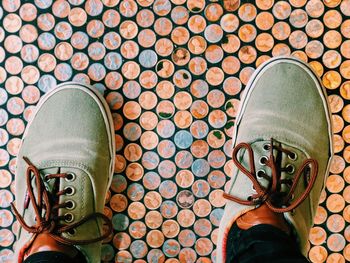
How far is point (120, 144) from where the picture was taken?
33.9 inches

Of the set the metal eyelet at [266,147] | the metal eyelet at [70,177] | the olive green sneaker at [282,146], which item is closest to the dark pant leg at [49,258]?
the metal eyelet at [70,177]

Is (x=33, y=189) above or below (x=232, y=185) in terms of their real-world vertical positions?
below

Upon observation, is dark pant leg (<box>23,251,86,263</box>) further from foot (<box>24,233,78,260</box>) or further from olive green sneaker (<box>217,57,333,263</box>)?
olive green sneaker (<box>217,57,333,263</box>)

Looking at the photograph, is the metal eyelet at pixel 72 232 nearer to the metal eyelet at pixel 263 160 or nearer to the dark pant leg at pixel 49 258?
the dark pant leg at pixel 49 258

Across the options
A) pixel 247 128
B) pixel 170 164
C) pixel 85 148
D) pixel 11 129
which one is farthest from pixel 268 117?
pixel 11 129

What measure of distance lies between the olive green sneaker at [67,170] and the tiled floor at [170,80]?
38mm

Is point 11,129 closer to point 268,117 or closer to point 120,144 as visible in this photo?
point 120,144

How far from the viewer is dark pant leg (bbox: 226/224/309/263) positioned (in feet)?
2.08

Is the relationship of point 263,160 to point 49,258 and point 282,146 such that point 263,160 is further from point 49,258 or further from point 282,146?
point 49,258

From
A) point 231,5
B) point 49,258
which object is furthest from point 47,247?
point 231,5

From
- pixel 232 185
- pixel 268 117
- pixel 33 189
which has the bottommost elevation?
pixel 33 189

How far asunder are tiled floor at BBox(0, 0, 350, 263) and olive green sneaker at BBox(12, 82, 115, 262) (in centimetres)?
4

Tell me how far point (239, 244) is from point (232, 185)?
13 centimetres

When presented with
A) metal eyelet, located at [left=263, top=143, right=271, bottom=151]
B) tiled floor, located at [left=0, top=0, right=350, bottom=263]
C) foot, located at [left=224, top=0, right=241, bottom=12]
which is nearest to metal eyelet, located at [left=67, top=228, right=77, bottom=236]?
tiled floor, located at [left=0, top=0, right=350, bottom=263]
